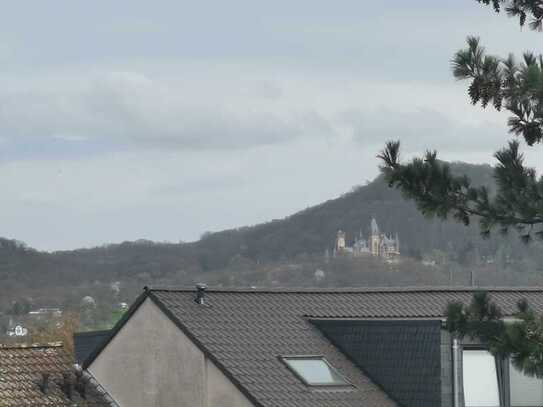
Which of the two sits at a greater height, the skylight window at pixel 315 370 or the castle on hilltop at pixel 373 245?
the castle on hilltop at pixel 373 245

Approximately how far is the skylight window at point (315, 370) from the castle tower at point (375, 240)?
113m

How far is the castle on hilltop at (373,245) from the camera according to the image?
5893 inches

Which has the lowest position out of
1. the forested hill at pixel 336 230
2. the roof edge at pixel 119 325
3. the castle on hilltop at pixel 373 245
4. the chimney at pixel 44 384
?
the chimney at pixel 44 384

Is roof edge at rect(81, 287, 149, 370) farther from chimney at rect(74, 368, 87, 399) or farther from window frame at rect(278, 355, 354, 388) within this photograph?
window frame at rect(278, 355, 354, 388)

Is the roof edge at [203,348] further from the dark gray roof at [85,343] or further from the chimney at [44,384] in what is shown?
the dark gray roof at [85,343]

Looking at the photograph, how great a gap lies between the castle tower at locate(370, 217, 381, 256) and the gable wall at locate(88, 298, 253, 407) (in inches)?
4452

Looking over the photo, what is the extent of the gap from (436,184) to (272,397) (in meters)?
8.41

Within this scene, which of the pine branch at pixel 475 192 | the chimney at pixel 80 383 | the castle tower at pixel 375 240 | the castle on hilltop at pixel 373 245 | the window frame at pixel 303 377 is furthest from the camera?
the castle on hilltop at pixel 373 245

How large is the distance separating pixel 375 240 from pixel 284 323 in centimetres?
12415

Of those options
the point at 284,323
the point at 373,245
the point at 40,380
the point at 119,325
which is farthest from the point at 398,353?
the point at 373,245

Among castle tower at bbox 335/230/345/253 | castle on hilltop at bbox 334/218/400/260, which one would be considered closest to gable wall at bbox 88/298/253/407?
castle on hilltop at bbox 334/218/400/260

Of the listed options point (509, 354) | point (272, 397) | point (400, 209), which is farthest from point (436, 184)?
point (400, 209)

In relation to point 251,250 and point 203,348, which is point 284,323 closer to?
point 203,348

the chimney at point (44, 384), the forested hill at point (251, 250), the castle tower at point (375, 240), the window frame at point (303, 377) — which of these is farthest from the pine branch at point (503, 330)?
the castle tower at point (375, 240)
